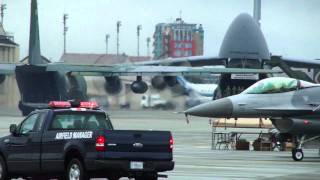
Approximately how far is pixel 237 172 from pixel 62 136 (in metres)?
5.41

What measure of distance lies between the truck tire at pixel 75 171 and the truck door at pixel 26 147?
0.86 metres

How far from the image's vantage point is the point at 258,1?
63688mm

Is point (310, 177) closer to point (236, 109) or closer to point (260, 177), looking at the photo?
point (260, 177)

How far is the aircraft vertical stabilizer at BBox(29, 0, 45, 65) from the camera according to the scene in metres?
59.2

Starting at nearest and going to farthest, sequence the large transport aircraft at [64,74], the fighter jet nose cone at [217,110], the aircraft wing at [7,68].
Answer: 1. the fighter jet nose cone at [217,110]
2. the large transport aircraft at [64,74]
3. the aircraft wing at [7,68]

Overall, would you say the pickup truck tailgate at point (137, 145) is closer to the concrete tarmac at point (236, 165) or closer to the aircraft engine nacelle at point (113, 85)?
the concrete tarmac at point (236, 165)

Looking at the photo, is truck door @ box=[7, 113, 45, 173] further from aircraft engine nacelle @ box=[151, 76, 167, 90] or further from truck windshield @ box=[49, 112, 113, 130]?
aircraft engine nacelle @ box=[151, 76, 167, 90]

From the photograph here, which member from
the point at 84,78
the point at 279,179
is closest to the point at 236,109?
the point at 279,179

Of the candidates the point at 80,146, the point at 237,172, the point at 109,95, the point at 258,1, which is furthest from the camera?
the point at 258,1

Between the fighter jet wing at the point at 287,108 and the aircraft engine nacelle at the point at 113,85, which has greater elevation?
the fighter jet wing at the point at 287,108

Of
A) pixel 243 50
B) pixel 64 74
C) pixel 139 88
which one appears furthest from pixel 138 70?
pixel 243 50

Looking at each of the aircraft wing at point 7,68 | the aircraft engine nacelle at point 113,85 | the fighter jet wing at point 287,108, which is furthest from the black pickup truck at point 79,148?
the aircraft wing at point 7,68

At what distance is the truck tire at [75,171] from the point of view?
15344 millimetres

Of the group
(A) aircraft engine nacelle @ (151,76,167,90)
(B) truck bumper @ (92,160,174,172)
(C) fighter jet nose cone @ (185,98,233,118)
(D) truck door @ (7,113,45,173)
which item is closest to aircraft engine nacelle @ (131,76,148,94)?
(A) aircraft engine nacelle @ (151,76,167,90)
